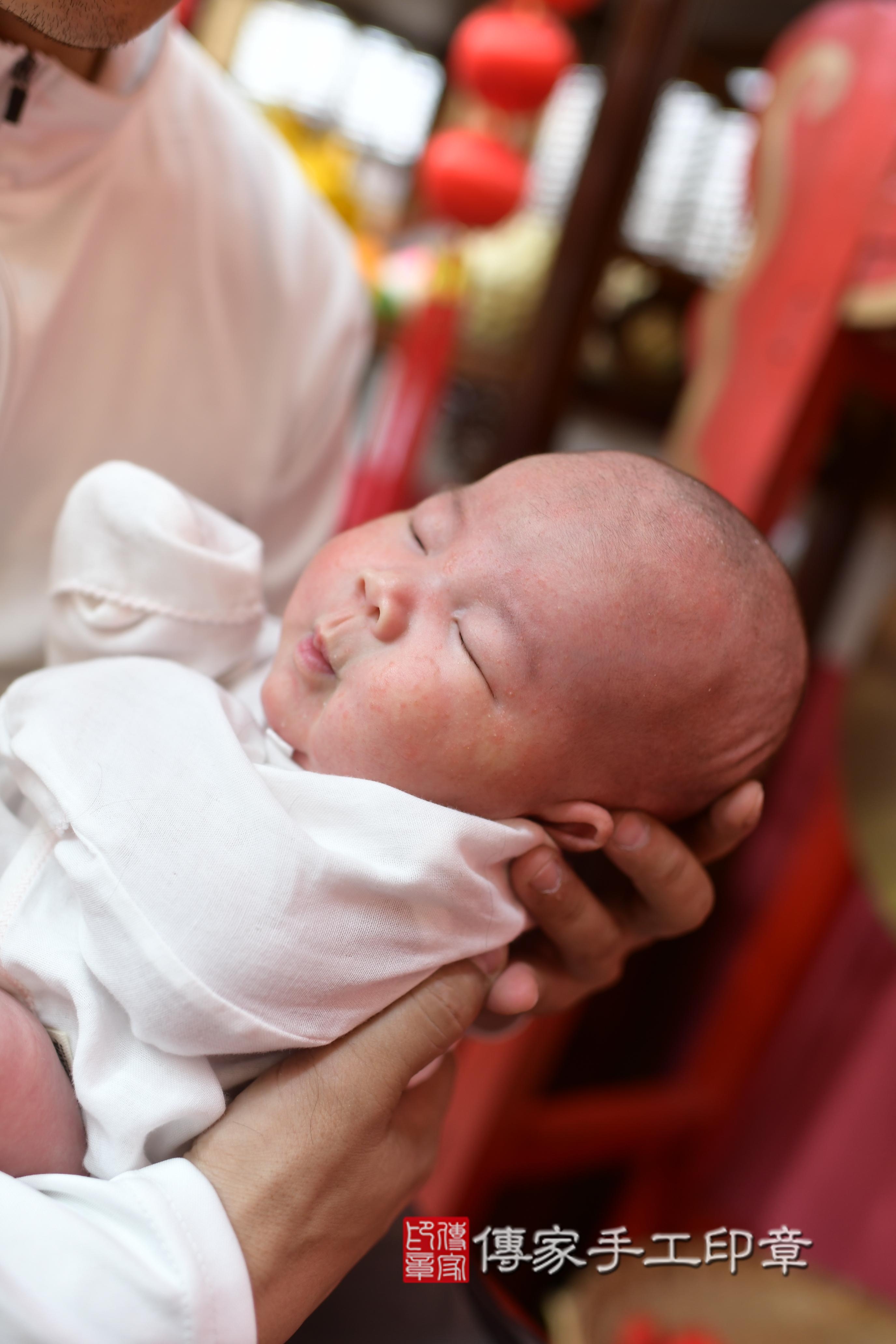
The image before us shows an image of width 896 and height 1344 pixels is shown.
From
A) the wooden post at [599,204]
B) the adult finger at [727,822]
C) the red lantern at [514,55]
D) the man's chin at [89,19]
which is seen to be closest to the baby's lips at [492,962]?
the adult finger at [727,822]

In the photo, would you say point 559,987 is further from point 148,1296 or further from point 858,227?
point 858,227

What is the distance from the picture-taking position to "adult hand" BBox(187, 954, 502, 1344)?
729 mm

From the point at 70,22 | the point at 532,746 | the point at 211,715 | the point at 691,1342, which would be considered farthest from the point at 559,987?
the point at 70,22

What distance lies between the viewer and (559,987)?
3.33 ft

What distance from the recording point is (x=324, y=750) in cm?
85

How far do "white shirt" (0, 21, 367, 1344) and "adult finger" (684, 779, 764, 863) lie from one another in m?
0.53

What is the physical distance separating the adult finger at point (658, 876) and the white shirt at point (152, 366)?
0.44 meters

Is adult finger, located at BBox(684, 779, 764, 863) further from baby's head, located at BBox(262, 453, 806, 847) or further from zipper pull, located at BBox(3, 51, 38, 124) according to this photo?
zipper pull, located at BBox(3, 51, 38, 124)

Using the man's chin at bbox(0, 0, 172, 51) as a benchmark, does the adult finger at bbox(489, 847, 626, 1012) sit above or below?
below

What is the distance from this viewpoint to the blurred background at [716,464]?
4.85 ft

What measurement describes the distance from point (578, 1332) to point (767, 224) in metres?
1.57

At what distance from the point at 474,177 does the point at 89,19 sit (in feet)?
5.21

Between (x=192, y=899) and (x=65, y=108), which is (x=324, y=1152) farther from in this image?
(x=65, y=108)

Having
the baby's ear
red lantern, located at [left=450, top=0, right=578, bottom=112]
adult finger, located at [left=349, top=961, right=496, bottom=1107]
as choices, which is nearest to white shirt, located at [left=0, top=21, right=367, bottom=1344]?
adult finger, located at [left=349, top=961, right=496, bottom=1107]
